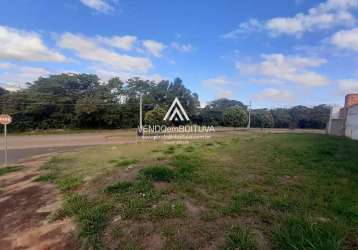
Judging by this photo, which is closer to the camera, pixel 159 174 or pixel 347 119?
pixel 159 174

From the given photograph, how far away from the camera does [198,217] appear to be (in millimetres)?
2963

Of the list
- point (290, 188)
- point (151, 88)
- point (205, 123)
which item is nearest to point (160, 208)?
point (290, 188)

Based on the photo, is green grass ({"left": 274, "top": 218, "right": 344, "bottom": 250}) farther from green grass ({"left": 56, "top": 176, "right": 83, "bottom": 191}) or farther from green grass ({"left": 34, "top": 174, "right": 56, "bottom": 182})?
green grass ({"left": 34, "top": 174, "right": 56, "bottom": 182})

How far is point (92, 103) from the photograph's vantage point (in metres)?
26.8

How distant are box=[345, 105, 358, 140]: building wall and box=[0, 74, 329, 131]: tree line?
16.3 metres

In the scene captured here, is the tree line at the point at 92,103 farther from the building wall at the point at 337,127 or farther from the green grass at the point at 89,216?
the green grass at the point at 89,216

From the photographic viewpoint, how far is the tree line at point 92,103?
26594 mm

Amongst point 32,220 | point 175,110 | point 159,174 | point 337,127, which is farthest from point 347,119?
point 32,220

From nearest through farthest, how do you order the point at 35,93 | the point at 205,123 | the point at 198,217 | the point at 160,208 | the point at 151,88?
1. the point at 198,217
2. the point at 160,208
3. the point at 35,93
4. the point at 151,88
5. the point at 205,123

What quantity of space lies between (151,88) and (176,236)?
3269 cm

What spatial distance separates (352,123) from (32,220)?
20.5 m

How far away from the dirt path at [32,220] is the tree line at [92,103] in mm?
19284

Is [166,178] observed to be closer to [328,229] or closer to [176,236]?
[176,236]

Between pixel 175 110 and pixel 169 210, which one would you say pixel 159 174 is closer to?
pixel 169 210
